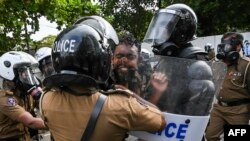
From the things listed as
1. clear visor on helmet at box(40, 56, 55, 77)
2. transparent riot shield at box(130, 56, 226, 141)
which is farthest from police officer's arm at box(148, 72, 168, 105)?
clear visor on helmet at box(40, 56, 55, 77)

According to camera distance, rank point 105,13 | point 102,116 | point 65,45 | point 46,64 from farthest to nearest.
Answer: point 105,13 < point 46,64 < point 65,45 < point 102,116

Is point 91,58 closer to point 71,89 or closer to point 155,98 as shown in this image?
point 71,89

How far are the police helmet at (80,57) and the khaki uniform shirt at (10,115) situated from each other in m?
1.86

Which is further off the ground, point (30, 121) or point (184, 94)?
point (184, 94)

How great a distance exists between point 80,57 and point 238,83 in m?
4.00

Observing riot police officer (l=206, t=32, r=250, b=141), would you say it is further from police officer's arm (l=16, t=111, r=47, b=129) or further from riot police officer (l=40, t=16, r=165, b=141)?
riot police officer (l=40, t=16, r=165, b=141)

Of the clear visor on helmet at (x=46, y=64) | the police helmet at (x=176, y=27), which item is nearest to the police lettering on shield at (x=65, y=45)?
the police helmet at (x=176, y=27)

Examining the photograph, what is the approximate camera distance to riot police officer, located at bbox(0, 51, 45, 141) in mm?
4020

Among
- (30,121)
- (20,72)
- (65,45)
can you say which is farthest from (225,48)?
(65,45)

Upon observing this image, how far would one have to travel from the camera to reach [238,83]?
5832mm

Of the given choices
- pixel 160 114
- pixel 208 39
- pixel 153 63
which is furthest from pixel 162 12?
pixel 208 39

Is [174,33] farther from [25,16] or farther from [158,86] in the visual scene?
[25,16]

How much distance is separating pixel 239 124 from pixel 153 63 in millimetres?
3645

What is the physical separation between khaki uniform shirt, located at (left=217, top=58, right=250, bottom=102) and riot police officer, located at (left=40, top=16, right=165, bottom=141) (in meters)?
3.71
